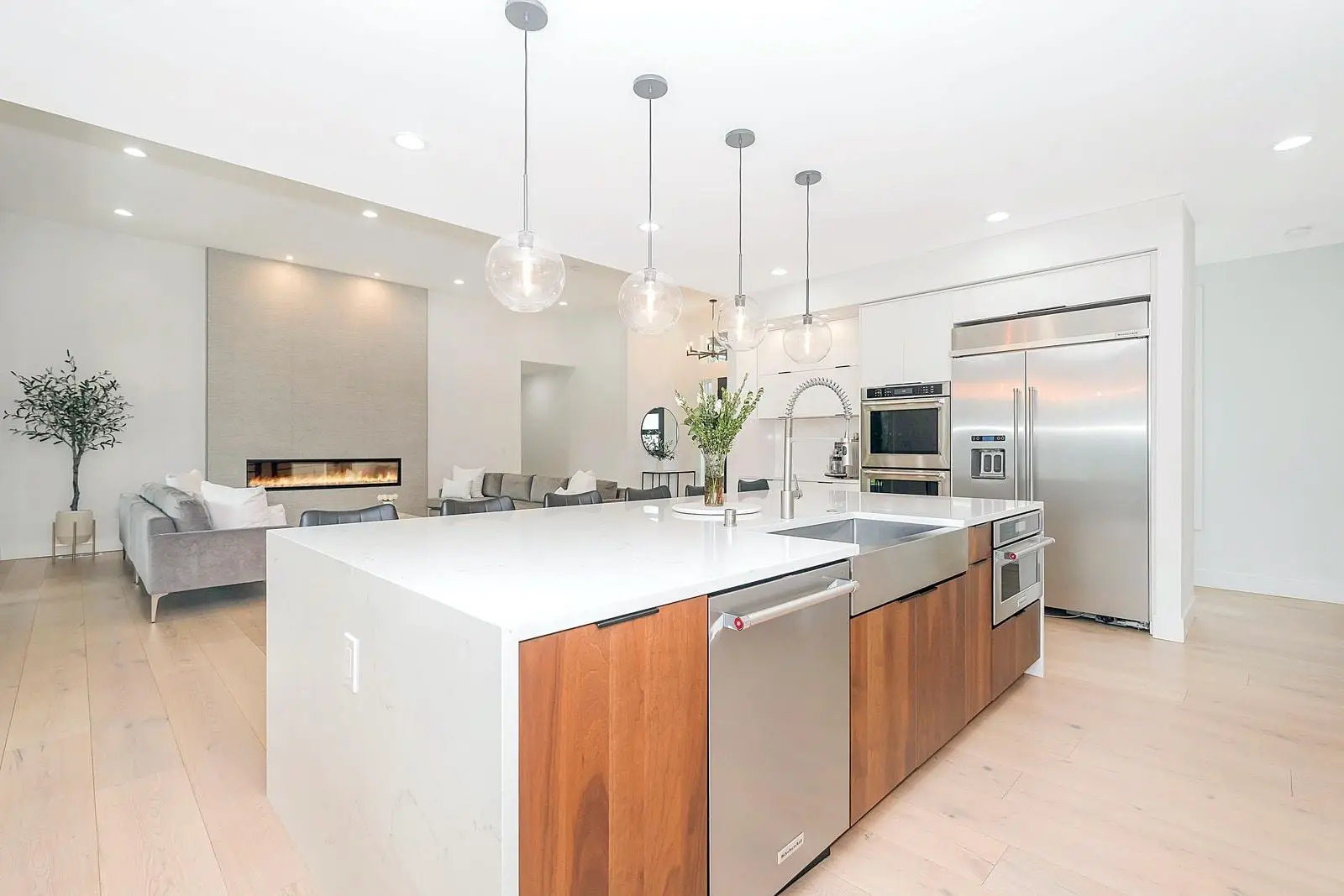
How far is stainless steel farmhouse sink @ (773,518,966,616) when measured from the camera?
1799 mm

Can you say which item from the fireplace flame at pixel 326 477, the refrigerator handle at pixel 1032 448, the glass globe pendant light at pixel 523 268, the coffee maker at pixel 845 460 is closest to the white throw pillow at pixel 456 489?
the fireplace flame at pixel 326 477

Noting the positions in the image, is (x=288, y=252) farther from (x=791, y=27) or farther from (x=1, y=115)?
(x=791, y=27)

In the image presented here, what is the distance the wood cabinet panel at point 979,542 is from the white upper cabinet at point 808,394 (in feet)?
9.29

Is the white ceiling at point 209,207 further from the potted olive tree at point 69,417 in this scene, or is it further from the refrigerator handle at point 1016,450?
the refrigerator handle at point 1016,450

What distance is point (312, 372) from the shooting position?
24.4 feet

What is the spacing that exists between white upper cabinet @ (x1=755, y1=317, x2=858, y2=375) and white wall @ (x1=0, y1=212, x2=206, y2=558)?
20.0 feet

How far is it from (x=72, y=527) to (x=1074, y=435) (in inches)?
331

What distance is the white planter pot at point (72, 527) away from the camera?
5.79 metres

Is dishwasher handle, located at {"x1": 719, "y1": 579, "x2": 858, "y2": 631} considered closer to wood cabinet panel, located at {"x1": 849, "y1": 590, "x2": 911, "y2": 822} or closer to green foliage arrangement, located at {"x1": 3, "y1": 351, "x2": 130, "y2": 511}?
wood cabinet panel, located at {"x1": 849, "y1": 590, "x2": 911, "y2": 822}

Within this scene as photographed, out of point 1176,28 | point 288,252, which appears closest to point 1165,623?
point 1176,28

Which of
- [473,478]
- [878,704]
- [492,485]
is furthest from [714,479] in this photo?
[473,478]

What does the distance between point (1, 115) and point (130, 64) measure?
2.71m

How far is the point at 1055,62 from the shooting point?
2.37 m

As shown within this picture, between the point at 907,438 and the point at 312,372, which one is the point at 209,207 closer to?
the point at 312,372
